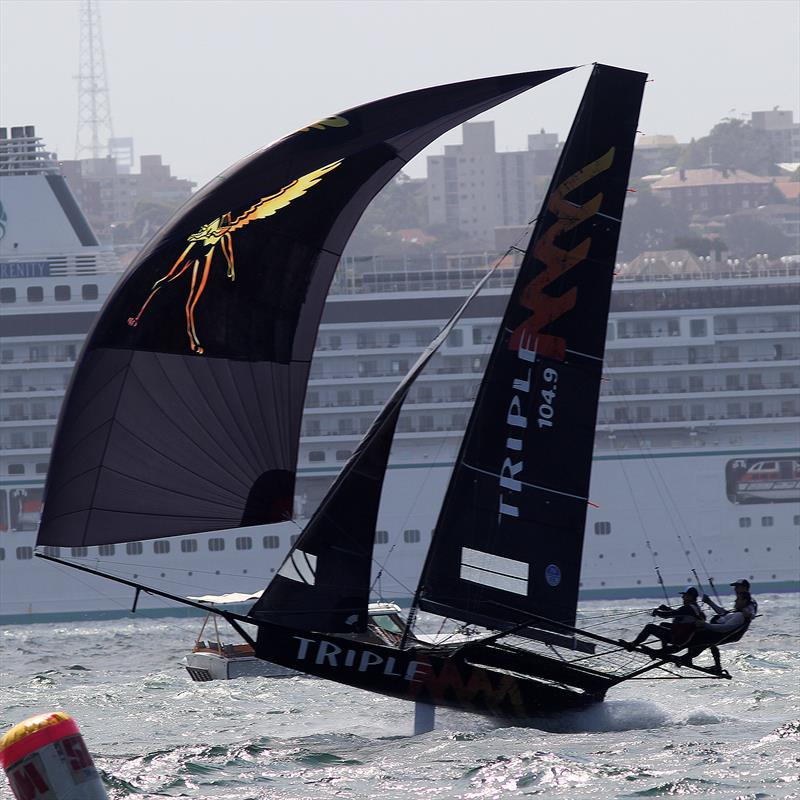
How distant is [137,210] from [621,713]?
324 ft

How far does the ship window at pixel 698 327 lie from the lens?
1444 inches

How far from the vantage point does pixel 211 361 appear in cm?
1268

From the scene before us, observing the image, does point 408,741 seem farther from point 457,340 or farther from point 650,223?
point 650,223

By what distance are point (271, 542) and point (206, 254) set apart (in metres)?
23.0

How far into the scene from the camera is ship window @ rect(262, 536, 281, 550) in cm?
3519

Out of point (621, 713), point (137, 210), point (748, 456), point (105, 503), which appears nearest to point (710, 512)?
point (748, 456)

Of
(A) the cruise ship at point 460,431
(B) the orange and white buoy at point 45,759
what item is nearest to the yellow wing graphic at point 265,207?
(B) the orange and white buoy at point 45,759

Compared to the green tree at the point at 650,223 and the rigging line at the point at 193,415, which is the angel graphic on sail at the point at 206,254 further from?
the green tree at the point at 650,223

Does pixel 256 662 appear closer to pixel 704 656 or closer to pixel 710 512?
pixel 704 656

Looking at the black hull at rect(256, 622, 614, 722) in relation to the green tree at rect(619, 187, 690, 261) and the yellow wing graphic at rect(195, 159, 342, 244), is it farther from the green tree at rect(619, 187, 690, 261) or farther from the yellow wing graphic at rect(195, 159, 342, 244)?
the green tree at rect(619, 187, 690, 261)

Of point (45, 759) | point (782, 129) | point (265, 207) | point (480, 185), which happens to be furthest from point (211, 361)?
point (782, 129)

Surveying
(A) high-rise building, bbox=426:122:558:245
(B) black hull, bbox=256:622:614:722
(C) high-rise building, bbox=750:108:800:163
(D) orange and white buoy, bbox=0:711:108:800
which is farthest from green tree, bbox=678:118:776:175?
(D) orange and white buoy, bbox=0:711:108:800

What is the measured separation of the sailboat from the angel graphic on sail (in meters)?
0.01

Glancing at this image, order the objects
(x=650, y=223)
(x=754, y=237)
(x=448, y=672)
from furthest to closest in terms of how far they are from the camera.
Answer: (x=650, y=223) → (x=754, y=237) → (x=448, y=672)
